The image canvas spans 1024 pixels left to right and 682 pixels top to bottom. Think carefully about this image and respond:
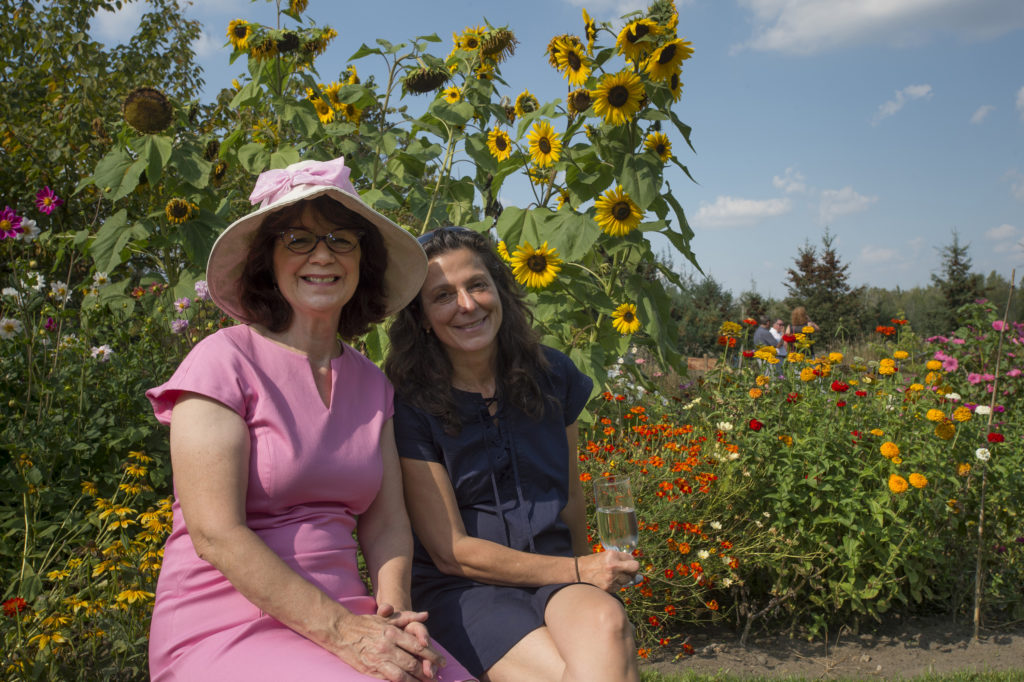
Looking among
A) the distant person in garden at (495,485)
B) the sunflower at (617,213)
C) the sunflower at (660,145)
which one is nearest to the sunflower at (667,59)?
the sunflower at (660,145)

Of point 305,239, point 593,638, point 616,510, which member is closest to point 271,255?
point 305,239

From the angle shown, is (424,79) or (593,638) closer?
(593,638)

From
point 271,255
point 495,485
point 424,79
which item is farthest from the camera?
point 424,79

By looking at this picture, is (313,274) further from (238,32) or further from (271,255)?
(238,32)

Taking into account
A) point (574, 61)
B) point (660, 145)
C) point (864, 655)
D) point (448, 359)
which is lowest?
point (864, 655)

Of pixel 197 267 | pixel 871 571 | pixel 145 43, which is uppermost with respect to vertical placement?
pixel 145 43

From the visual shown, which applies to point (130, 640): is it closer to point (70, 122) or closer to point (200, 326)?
point (200, 326)

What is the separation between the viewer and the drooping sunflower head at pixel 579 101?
13.0 ft

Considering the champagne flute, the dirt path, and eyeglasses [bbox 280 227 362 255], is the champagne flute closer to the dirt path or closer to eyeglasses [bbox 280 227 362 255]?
eyeglasses [bbox 280 227 362 255]

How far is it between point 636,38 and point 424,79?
3.73 feet

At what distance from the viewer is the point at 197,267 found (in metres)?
3.99

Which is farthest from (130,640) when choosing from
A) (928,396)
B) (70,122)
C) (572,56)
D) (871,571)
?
(70,122)

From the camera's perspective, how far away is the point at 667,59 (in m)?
3.70

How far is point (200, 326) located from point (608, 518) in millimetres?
3109
